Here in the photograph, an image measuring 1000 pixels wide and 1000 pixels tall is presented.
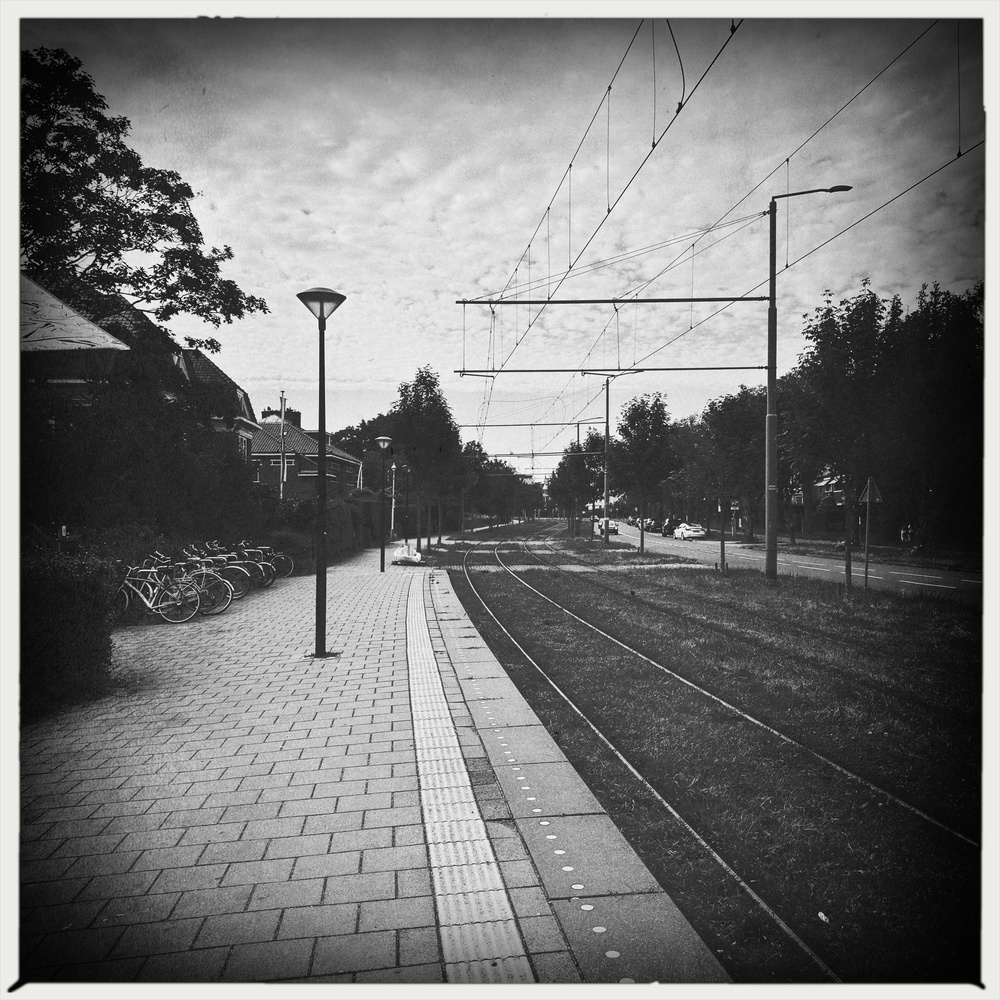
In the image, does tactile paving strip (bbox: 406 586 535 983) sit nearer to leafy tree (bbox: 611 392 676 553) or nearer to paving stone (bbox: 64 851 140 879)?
paving stone (bbox: 64 851 140 879)

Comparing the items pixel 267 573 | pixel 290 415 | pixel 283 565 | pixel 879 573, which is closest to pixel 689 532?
pixel 879 573

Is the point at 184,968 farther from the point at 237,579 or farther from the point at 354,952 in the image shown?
the point at 237,579

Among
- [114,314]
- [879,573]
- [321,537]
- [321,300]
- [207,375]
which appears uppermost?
[321,300]

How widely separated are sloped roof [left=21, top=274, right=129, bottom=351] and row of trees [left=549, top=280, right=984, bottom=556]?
3.71 meters

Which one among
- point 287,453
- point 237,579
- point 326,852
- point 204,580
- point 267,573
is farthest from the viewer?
point 267,573

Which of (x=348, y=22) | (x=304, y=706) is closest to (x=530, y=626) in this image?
(x=304, y=706)

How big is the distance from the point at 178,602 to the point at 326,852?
26.0 feet

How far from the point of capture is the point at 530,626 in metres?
9.82

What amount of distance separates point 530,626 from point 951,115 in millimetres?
7948

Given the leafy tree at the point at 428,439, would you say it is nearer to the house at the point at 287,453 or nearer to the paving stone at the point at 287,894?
the house at the point at 287,453

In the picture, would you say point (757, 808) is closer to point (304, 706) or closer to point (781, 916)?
point (781, 916)

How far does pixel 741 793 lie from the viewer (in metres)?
3.70

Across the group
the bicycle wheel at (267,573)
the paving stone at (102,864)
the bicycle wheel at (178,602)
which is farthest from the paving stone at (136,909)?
the bicycle wheel at (267,573)

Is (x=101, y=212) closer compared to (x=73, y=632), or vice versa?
(x=101, y=212)
